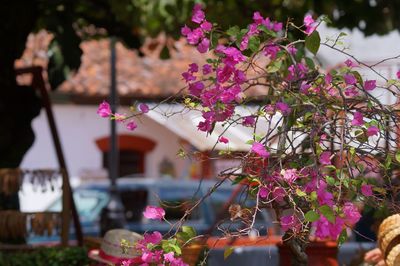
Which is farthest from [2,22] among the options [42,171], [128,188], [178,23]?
[128,188]

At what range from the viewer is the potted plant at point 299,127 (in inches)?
136

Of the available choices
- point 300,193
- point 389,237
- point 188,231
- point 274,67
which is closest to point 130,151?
point 389,237

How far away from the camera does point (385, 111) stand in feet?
12.3

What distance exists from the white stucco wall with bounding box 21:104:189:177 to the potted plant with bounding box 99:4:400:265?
50.1ft

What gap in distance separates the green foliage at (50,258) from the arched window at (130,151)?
14395 mm

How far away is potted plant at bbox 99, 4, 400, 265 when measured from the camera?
136 inches

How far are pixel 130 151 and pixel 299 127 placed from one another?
18.0 m

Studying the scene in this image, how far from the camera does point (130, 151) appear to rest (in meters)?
21.8

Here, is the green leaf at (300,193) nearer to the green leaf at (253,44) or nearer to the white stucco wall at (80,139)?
the green leaf at (253,44)

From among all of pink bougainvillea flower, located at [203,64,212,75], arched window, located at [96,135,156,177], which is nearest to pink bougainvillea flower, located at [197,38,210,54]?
pink bougainvillea flower, located at [203,64,212,75]

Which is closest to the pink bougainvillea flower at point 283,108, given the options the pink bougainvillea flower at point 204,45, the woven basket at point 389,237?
the pink bougainvillea flower at point 204,45

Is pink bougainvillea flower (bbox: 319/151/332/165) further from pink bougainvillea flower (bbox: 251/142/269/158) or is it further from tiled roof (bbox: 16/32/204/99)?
tiled roof (bbox: 16/32/204/99)

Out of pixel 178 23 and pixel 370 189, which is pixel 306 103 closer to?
pixel 370 189

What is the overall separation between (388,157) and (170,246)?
2.99ft
